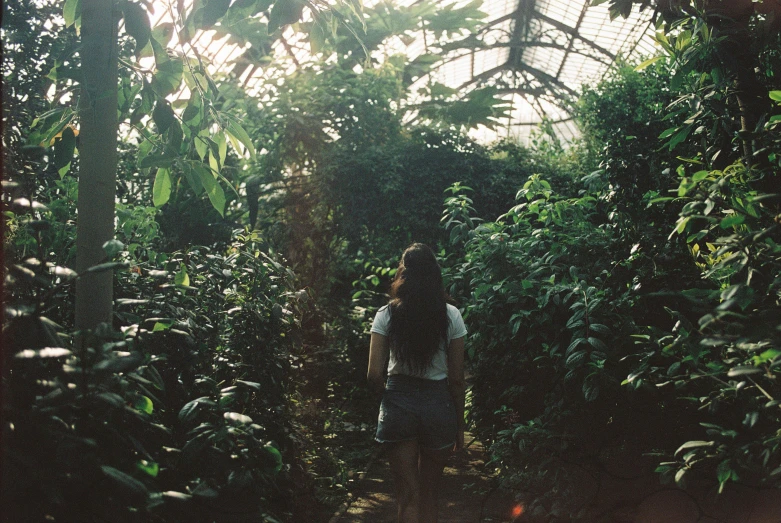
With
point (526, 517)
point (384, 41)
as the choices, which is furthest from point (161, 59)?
point (384, 41)

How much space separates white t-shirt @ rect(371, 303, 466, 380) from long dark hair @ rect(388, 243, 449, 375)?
1.0 inches

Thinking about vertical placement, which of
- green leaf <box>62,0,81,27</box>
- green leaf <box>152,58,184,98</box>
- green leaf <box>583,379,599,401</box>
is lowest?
green leaf <box>583,379,599,401</box>

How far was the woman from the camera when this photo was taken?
369 cm

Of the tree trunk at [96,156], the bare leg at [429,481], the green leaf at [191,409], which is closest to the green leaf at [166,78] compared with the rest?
the tree trunk at [96,156]

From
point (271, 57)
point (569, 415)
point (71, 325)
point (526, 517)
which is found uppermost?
point (271, 57)

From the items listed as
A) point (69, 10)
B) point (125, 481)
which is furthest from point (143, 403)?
point (69, 10)

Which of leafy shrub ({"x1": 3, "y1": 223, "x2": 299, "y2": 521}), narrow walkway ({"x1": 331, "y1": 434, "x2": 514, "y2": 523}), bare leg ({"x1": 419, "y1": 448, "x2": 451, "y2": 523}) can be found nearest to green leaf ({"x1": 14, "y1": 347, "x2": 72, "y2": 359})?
leafy shrub ({"x1": 3, "y1": 223, "x2": 299, "y2": 521})

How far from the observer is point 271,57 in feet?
36.7

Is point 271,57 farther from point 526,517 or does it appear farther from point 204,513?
point 204,513

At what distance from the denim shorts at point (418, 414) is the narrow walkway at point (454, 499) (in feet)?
4.17

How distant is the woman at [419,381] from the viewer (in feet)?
12.1

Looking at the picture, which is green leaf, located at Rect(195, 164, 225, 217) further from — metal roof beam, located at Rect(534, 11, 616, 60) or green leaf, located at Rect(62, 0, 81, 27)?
metal roof beam, located at Rect(534, 11, 616, 60)

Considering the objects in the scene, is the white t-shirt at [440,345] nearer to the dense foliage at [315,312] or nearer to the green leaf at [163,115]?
the dense foliage at [315,312]

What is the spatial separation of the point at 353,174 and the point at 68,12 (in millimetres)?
7000
